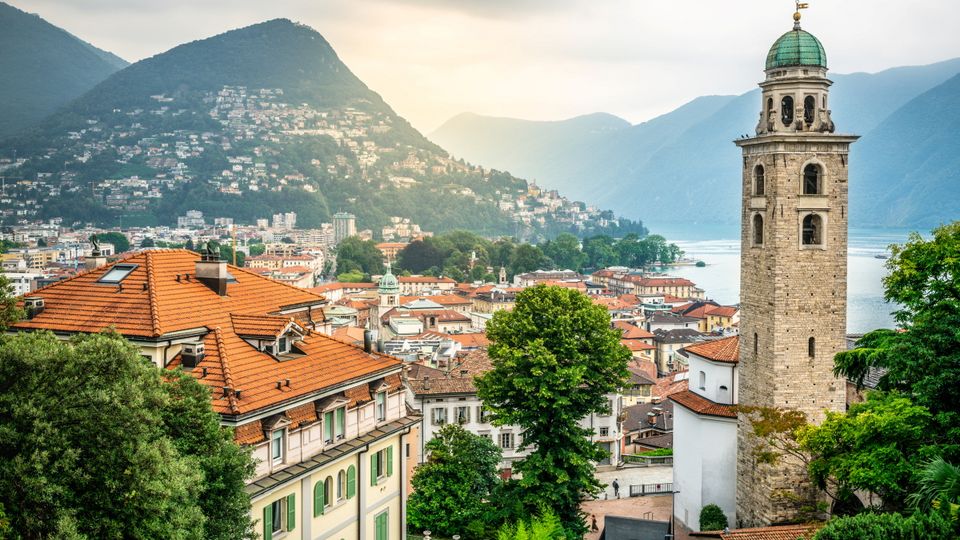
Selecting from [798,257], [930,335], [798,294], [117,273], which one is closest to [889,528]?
[930,335]

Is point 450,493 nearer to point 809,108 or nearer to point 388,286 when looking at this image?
point 809,108

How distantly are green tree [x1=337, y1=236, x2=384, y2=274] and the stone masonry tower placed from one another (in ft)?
446

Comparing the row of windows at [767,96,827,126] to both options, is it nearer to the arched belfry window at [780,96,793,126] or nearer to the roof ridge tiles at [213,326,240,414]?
the arched belfry window at [780,96,793,126]

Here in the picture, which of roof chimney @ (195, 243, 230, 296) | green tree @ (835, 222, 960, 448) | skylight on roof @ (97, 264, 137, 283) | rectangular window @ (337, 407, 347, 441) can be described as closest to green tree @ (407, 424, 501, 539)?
rectangular window @ (337, 407, 347, 441)

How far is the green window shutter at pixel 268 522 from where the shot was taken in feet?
56.3

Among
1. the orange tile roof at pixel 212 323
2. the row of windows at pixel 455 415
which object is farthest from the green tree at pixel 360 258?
the orange tile roof at pixel 212 323

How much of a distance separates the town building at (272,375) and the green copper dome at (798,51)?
14375mm

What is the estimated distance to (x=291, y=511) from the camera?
18.0 m

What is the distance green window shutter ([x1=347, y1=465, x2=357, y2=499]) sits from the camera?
2006 centimetres

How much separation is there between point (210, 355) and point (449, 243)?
146 metres

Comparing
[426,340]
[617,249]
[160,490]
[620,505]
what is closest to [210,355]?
[160,490]

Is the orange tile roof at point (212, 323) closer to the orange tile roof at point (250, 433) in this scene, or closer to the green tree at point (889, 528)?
the orange tile roof at point (250, 433)

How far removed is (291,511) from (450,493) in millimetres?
9378

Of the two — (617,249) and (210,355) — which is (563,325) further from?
(617,249)
